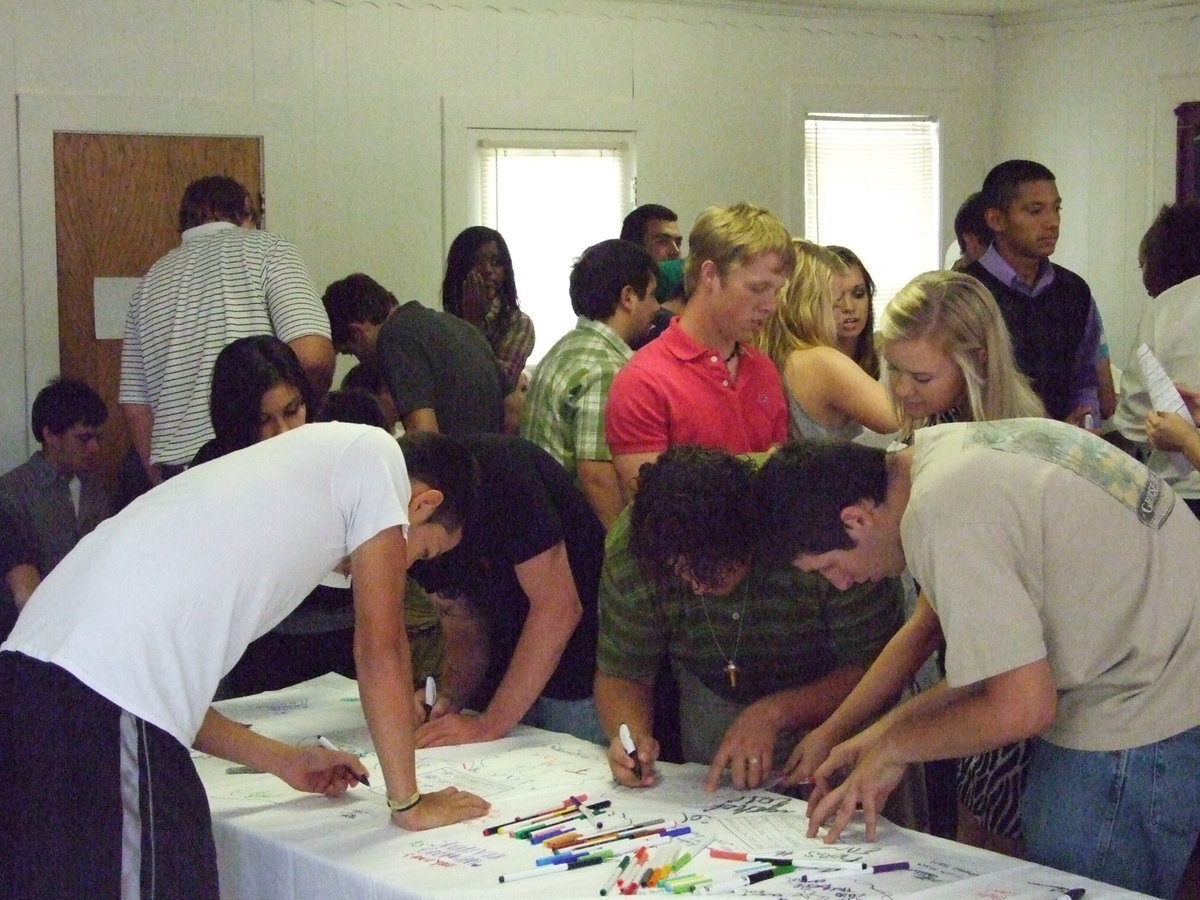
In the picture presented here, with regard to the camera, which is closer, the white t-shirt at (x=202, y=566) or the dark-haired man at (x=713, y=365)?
the white t-shirt at (x=202, y=566)

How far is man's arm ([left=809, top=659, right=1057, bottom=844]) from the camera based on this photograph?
5.85ft

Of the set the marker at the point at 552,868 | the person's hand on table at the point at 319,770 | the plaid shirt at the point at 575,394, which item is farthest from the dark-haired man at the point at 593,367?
the marker at the point at 552,868

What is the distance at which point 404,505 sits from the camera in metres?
2.09

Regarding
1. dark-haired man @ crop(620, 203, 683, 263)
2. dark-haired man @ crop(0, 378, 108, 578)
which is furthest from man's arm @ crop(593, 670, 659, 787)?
dark-haired man @ crop(620, 203, 683, 263)

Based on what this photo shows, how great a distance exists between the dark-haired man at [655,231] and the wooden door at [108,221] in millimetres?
1615

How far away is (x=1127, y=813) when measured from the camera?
192 centimetres

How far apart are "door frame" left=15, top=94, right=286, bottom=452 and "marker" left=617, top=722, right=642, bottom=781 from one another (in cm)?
362

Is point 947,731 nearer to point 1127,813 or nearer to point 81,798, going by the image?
point 1127,813

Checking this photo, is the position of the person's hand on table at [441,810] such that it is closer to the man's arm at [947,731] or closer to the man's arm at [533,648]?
the man's arm at [533,648]

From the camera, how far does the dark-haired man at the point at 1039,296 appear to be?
3.68 m

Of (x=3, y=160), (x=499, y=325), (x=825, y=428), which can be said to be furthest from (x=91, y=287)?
(x=825, y=428)

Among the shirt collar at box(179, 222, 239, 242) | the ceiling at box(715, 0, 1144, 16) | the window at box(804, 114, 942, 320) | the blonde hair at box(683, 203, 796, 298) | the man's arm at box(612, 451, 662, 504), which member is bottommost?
the man's arm at box(612, 451, 662, 504)

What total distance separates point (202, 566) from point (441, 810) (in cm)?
50

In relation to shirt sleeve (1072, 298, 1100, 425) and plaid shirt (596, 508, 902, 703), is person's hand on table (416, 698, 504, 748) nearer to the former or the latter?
plaid shirt (596, 508, 902, 703)
